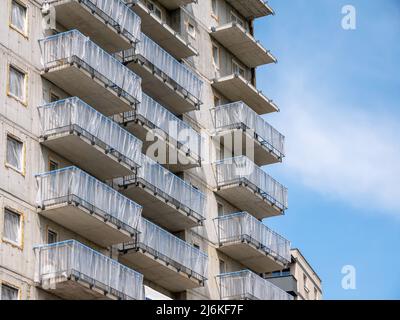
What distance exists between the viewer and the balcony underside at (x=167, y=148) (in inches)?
2472

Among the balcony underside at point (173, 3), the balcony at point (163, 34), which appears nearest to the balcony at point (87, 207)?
the balcony at point (163, 34)

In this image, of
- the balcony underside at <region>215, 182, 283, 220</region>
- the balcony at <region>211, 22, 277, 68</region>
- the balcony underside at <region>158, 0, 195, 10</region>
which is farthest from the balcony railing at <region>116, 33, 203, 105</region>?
the balcony underside at <region>215, 182, 283, 220</region>

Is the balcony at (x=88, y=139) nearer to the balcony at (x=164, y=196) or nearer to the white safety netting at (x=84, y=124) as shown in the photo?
the white safety netting at (x=84, y=124)

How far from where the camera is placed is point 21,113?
183ft

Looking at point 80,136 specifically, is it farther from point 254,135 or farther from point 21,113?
point 254,135

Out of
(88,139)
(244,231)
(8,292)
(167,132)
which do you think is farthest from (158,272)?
(8,292)

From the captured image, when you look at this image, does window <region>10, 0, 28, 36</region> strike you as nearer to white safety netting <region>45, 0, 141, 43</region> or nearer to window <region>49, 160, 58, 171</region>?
white safety netting <region>45, 0, 141, 43</region>

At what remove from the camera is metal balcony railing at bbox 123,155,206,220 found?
202ft

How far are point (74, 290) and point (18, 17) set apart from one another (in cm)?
1158

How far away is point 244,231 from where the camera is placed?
226ft

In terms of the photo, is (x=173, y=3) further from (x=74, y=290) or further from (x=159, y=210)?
(x=74, y=290)

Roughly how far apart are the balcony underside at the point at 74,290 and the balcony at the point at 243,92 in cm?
1973

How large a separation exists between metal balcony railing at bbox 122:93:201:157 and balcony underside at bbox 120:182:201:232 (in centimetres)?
322

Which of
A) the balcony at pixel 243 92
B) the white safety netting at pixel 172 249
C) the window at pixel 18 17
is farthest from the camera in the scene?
the balcony at pixel 243 92
